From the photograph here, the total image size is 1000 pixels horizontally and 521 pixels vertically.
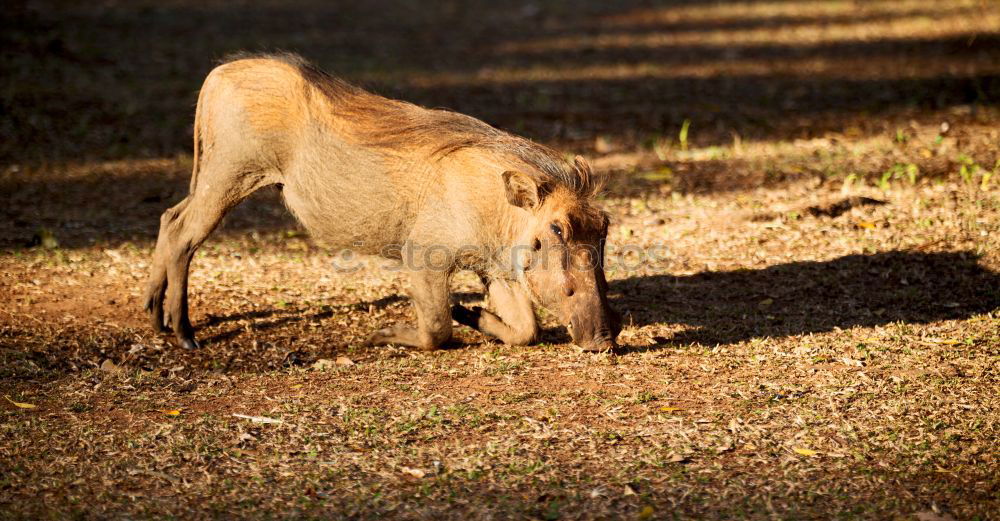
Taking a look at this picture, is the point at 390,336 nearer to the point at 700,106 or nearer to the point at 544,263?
the point at 544,263

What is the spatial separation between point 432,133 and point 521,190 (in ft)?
1.61

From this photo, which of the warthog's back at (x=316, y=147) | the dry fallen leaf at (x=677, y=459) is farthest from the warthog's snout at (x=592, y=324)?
the warthog's back at (x=316, y=147)

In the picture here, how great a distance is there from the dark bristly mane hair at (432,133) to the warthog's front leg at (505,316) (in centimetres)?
51

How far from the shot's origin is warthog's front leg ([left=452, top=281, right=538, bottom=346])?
174 inches

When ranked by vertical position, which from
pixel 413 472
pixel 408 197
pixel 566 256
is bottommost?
pixel 413 472

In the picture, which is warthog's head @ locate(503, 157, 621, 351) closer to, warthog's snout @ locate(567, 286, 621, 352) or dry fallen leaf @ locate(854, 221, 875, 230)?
warthog's snout @ locate(567, 286, 621, 352)

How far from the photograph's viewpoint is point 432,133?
171 inches

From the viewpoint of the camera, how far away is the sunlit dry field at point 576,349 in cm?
323

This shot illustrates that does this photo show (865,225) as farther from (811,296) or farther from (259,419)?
(259,419)

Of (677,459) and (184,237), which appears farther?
(184,237)

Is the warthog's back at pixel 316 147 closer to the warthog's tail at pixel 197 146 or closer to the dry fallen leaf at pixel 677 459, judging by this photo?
the warthog's tail at pixel 197 146

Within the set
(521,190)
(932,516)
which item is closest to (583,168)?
(521,190)

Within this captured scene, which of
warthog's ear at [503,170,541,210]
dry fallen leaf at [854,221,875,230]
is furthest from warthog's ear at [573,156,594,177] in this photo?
dry fallen leaf at [854,221,875,230]

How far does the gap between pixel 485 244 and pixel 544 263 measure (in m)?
0.26
